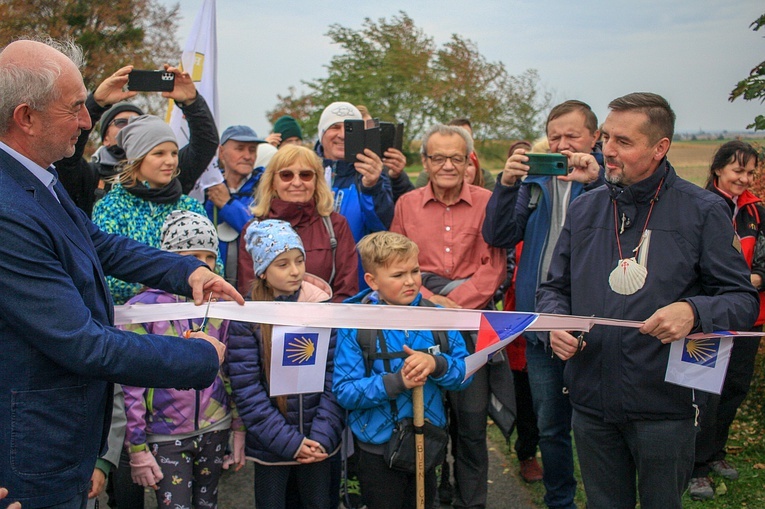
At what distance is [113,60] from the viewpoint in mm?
15602

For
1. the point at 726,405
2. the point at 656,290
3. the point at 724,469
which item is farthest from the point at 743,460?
the point at 656,290

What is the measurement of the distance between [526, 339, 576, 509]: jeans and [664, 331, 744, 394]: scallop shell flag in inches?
44.2

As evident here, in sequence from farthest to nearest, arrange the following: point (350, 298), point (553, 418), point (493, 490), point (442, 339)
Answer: point (493, 490)
point (553, 418)
point (350, 298)
point (442, 339)

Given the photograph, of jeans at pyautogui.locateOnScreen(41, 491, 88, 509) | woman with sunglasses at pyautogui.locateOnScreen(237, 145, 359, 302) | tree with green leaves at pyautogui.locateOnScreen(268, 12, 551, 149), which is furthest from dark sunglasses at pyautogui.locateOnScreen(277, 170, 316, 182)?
tree with green leaves at pyautogui.locateOnScreen(268, 12, 551, 149)

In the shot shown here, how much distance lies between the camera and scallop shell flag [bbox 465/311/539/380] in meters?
3.37

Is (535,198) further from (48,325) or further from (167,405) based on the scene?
(48,325)

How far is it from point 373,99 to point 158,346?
27498mm

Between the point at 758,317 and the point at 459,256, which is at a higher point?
the point at 459,256

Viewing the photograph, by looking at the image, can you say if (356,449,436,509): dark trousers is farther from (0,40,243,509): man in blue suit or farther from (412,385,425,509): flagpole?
(0,40,243,509): man in blue suit

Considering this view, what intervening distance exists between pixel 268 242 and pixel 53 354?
1820mm

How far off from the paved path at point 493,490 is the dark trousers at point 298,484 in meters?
1.11

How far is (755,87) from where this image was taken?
211 inches

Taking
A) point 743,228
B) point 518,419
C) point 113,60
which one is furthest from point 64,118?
point 113,60

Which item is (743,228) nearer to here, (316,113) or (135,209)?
(135,209)
